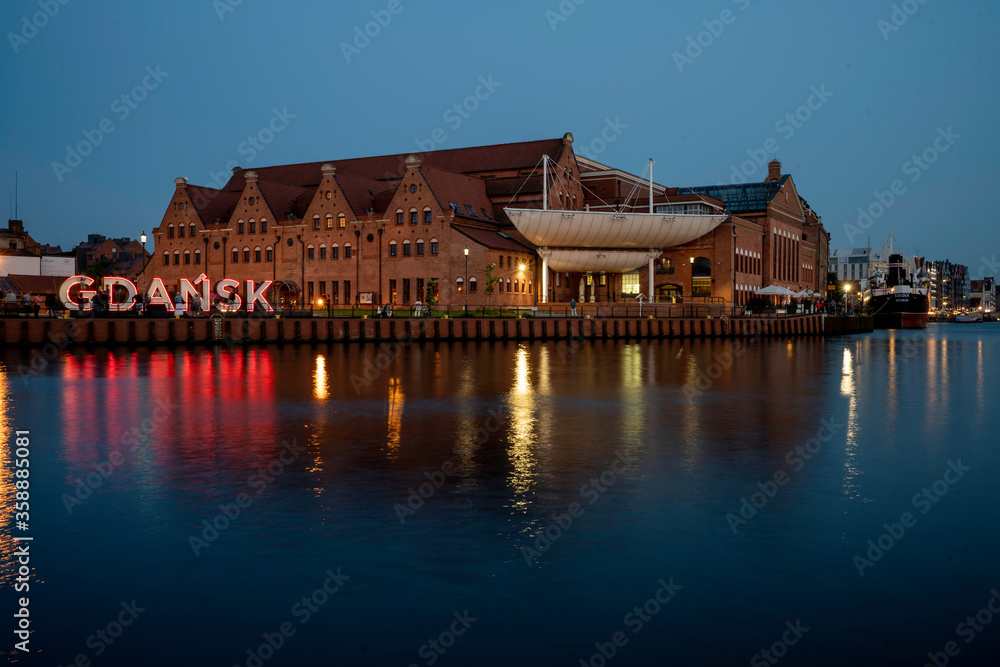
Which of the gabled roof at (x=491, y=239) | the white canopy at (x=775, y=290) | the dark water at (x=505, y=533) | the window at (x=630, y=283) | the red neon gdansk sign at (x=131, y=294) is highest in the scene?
the gabled roof at (x=491, y=239)

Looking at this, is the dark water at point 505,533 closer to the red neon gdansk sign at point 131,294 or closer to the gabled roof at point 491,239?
the red neon gdansk sign at point 131,294

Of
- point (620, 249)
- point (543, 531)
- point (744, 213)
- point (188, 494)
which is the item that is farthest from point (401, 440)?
point (744, 213)

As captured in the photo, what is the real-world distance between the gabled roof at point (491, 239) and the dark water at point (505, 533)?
204 feet

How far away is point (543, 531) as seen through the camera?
11516 mm

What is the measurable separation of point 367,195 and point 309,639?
92467 mm

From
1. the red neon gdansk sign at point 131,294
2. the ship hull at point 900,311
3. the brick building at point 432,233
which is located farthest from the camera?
the ship hull at point 900,311

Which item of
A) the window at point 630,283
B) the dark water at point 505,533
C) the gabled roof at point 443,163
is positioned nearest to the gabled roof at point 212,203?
the gabled roof at point 443,163

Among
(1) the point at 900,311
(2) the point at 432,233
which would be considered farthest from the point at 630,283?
(1) the point at 900,311

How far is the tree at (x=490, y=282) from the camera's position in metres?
83.8

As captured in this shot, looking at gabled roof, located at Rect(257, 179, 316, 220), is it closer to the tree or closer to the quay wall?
the tree

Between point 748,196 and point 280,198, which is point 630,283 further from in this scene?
point 280,198

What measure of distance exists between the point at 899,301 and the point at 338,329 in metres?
94.4

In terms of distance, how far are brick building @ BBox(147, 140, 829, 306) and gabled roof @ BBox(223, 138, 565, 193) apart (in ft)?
0.65

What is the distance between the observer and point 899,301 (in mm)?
123625
